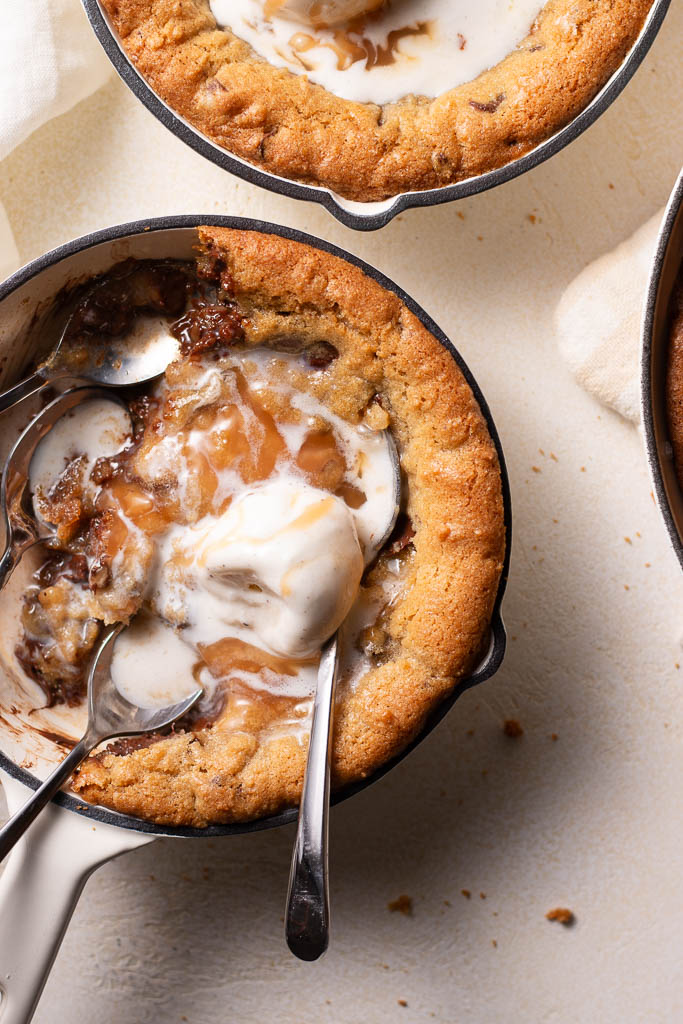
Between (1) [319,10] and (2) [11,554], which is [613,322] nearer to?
(1) [319,10]

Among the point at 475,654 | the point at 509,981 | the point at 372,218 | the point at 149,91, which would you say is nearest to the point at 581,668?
the point at 475,654

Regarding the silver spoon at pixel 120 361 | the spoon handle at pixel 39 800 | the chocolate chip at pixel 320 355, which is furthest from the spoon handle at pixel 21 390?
the spoon handle at pixel 39 800

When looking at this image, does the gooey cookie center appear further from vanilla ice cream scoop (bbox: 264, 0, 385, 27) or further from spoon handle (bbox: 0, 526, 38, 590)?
spoon handle (bbox: 0, 526, 38, 590)

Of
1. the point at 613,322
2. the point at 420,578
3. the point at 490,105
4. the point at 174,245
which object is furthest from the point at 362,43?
the point at 420,578

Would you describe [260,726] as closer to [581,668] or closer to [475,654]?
[475,654]

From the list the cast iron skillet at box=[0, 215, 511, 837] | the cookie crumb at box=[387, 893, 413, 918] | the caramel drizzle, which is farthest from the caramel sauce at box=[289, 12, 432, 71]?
the cookie crumb at box=[387, 893, 413, 918]

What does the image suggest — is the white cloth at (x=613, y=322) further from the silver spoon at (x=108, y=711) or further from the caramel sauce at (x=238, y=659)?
the silver spoon at (x=108, y=711)
